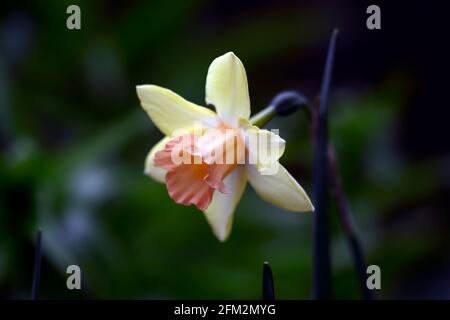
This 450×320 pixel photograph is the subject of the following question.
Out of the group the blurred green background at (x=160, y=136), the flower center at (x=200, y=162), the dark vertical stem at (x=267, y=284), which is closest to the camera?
the dark vertical stem at (x=267, y=284)

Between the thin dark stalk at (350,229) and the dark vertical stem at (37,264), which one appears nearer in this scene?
the dark vertical stem at (37,264)

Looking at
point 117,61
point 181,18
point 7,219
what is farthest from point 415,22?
point 7,219

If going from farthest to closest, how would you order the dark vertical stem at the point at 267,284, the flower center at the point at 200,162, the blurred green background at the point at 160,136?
the blurred green background at the point at 160,136 → the flower center at the point at 200,162 → the dark vertical stem at the point at 267,284

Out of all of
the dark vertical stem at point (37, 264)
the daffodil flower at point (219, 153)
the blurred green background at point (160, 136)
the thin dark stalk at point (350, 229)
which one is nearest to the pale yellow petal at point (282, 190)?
the daffodil flower at point (219, 153)

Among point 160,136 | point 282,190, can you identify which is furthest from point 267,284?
point 160,136

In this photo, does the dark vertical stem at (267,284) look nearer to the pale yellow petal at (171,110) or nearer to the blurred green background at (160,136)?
the pale yellow petal at (171,110)

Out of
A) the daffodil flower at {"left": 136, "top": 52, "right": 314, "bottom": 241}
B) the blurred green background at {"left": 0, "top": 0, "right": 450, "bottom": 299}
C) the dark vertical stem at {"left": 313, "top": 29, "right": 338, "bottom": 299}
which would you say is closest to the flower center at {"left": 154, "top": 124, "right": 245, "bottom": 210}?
the daffodil flower at {"left": 136, "top": 52, "right": 314, "bottom": 241}

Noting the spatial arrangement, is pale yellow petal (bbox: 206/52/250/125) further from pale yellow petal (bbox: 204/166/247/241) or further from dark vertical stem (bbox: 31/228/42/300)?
dark vertical stem (bbox: 31/228/42/300)
